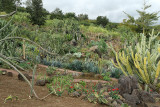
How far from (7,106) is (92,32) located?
762 inches

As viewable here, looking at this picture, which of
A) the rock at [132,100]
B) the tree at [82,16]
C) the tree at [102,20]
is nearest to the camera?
the rock at [132,100]

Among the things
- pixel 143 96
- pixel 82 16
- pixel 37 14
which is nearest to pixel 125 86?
pixel 143 96

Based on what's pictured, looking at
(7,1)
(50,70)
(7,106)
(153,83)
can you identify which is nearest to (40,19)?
(7,1)

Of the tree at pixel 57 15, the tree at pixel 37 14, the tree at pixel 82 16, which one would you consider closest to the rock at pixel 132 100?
the tree at pixel 37 14

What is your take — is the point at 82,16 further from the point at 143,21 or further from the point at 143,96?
the point at 143,96

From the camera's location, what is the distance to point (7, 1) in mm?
23750

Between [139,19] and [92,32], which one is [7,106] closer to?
[92,32]

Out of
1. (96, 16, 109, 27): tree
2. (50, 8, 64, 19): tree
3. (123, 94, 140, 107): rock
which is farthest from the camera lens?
(96, 16, 109, 27): tree

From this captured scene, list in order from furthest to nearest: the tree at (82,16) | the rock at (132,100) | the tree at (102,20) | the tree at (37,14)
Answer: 1. the tree at (82,16)
2. the tree at (102,20)
3. the tree at (37,14)
4. the rock at (132,100)

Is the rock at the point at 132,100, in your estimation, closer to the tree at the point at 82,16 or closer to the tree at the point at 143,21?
the tree at the point at 143,21

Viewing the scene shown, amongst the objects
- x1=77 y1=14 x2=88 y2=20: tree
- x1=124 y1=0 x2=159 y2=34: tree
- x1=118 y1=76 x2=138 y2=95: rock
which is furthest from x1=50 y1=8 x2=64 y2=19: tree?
x1=118 y1=76 x2=138 y2=95: rock

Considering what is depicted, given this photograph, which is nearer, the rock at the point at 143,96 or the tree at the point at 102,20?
the rock at the point at 143,96

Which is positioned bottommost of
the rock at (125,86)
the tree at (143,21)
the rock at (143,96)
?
the rock at (143,96)

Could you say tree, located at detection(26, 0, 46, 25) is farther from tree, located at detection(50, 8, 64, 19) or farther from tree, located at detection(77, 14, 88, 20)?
tree, located at detection(77, 14, 88, 20)
